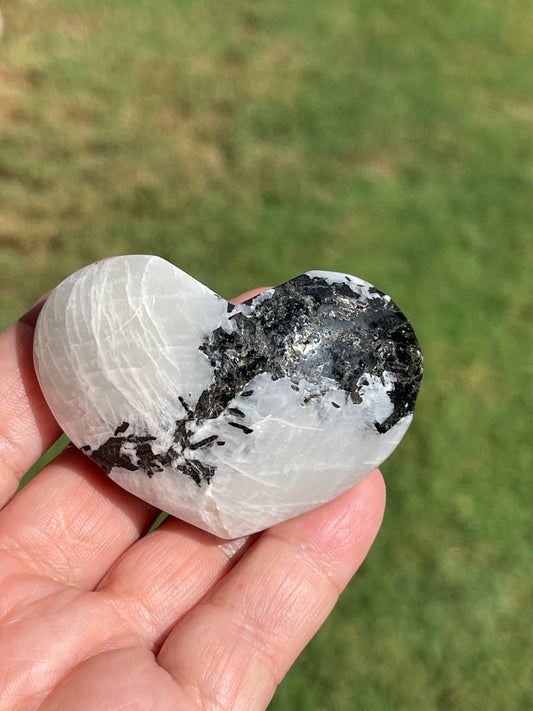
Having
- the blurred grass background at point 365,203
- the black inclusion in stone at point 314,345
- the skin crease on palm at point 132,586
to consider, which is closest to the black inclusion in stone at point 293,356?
the black inclusion in stone at point 314,345

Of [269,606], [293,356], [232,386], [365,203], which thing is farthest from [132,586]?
[365,203]

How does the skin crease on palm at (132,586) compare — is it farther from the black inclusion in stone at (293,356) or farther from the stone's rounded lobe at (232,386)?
the black inclusion in stone at (293,356)

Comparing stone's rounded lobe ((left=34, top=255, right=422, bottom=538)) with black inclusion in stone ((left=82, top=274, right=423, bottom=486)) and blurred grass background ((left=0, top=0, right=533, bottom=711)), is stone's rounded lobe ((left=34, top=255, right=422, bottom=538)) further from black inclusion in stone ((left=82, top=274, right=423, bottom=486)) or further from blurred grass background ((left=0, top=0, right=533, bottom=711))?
blurred grass background ((left=0, top=0, right=533, bottom=711))

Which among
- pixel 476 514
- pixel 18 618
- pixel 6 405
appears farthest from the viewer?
pixel 476 514

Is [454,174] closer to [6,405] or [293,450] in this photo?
[293,450]

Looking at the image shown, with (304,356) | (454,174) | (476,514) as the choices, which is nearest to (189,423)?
(304,356)

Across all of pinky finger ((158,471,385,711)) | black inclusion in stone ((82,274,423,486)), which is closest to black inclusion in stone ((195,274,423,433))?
black inclusion in stone ((82,274,423,486))
